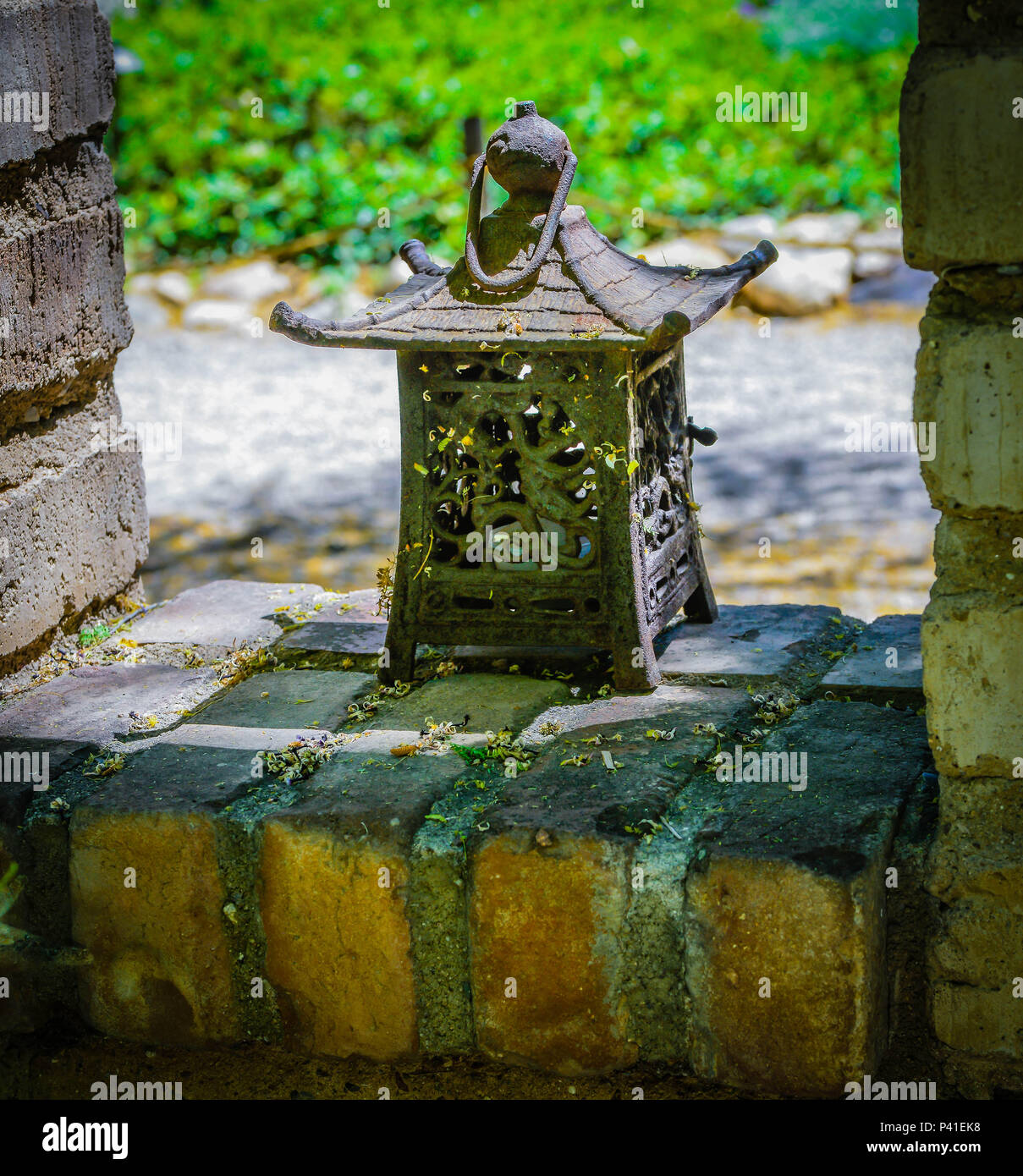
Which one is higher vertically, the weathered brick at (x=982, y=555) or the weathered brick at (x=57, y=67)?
the weathered brick at (x=57, y=67)

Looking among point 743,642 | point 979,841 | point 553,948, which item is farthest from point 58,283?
point 979,841

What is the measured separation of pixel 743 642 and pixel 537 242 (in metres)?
1.03

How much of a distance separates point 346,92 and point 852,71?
11.8 ft

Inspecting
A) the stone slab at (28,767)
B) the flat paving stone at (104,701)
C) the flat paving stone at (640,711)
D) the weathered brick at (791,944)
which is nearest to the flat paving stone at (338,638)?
the flat paving stone at (104,701)

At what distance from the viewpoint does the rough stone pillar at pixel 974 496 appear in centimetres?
194

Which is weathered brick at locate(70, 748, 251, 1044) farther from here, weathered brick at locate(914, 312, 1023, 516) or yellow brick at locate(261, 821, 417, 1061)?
weathered brick at locate(914, 312, 1023, 516)

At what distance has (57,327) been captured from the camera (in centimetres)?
322

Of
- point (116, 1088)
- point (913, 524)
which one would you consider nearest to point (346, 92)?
point (913, 524)

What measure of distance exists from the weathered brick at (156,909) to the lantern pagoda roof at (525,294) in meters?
0.94

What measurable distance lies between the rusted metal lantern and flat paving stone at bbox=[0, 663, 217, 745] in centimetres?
47

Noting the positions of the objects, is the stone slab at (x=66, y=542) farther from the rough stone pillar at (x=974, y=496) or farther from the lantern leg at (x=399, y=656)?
the rough stone pillar at (x=974, y=496)

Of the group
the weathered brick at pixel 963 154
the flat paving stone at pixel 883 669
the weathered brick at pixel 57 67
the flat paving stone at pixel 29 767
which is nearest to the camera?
the weathered brick at pixel 963 154

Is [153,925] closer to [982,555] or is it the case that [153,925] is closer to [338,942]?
[338,942]
